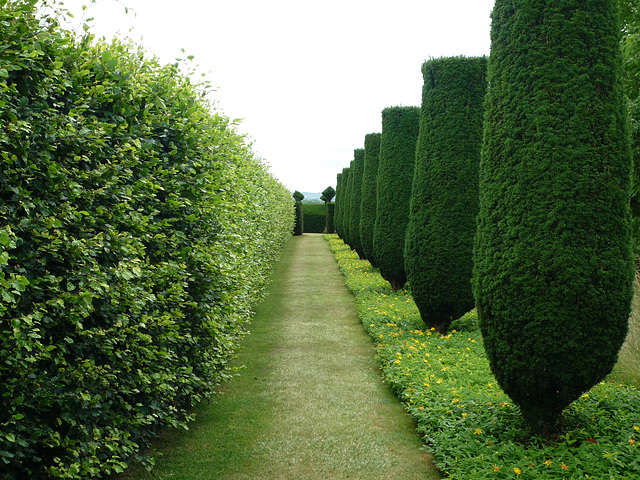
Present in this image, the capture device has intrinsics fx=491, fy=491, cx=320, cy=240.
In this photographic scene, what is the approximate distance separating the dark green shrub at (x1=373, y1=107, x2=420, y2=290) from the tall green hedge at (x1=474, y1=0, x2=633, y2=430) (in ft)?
25.8

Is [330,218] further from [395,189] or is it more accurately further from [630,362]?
[630,362]

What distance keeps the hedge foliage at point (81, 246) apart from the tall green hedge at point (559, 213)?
2915 millimetres

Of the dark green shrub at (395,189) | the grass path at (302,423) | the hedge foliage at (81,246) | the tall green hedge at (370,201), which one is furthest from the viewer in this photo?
the tall green hedge at (370,201)

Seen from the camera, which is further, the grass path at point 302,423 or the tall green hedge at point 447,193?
the tall green hedge at point 447,193

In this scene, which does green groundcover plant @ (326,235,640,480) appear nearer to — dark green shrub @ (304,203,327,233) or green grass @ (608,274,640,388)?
green grass @ (608,274,640,388)

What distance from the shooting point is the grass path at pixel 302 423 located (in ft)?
14.1

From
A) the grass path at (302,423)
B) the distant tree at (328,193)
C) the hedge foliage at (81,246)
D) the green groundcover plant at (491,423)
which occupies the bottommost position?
the grass path at (302,423)

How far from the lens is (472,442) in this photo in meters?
4.38

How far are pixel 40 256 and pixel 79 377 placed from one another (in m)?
0.79

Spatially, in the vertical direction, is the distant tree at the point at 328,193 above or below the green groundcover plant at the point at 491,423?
above

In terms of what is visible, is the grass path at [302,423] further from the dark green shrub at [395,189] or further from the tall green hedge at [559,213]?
the dark green shrub at [395,189]

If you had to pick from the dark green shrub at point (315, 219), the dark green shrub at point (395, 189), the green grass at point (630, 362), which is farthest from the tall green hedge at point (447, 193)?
the dark green shrub at point (315, 219)

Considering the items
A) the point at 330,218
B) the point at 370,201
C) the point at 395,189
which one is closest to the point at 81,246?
the point at 395,189

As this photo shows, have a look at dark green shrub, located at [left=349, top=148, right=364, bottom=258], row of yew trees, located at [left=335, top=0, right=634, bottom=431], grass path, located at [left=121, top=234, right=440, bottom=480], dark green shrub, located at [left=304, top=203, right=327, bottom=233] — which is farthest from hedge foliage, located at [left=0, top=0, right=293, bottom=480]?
dark green shrub, located at [left=304, top=203, right=327, bottom=233]
